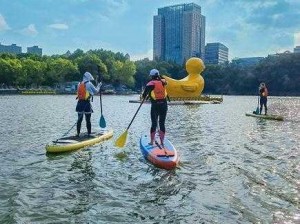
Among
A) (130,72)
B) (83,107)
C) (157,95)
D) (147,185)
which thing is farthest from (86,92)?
(130,72)

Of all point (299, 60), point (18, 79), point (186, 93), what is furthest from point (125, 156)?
point (299, 60)

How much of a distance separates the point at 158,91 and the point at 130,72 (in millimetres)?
121953

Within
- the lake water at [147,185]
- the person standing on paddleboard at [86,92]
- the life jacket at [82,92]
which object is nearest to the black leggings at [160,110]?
the lake water at [147,185]

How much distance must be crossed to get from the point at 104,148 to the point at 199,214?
8555 millimetres

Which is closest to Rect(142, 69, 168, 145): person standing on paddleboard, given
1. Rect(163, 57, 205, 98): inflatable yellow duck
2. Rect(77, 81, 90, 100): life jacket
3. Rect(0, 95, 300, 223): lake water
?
Rect(0, 95, 300, 223): lake water

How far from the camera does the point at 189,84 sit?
6600 centimetres

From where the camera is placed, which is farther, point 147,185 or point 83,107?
point 83,107

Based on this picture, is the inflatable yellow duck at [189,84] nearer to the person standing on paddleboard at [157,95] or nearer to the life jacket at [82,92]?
the life jacket at [82,92]

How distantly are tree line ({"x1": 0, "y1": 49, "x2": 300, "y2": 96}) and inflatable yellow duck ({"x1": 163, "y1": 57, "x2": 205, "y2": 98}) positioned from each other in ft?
191

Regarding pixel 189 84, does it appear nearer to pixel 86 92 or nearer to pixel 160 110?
pixel 86 92

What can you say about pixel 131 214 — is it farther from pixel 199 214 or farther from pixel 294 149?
pixel 294 149

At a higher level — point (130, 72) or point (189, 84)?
point (130, 72)

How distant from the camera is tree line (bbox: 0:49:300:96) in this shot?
118 metres

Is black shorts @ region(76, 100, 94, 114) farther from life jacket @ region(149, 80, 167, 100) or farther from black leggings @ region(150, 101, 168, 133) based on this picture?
life jacket @ region(149, 80, 167, 100)
